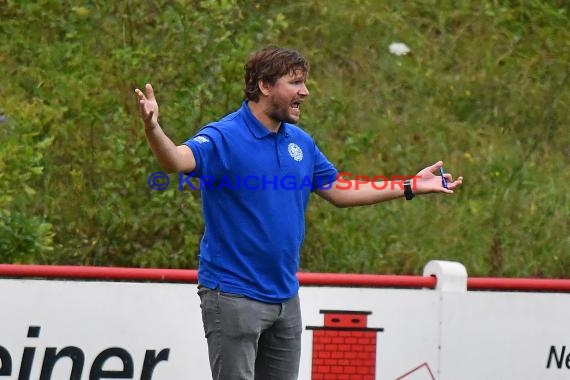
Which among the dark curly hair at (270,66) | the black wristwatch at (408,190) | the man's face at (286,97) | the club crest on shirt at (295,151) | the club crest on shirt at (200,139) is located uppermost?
the dark curly hair at (270,66)

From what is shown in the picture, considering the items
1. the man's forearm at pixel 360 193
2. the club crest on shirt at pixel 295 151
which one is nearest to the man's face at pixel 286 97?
the club crest on shirt at pixel 295 151

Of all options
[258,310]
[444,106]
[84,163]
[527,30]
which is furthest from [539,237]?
[258,310]

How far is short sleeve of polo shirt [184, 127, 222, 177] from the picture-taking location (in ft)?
14.2

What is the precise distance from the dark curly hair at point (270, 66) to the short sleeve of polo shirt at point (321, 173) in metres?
0.45

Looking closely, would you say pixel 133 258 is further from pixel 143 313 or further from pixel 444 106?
pixel 444 106

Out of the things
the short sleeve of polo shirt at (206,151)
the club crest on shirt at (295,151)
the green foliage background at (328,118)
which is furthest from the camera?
the green foliage background at (328,118)

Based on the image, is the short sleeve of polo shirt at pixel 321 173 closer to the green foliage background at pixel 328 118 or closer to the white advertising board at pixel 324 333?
the white advertising board at pixel 324 333

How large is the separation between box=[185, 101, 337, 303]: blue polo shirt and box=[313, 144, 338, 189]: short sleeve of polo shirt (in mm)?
363

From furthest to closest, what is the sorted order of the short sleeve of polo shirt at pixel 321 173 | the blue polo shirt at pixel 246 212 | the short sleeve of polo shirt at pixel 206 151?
1. the short sleeve of polo shirt at pixel 321 173
2. the blue polo shirt at pixel 246 212
3. the short sleeve of polo shirt at pixel 206 151

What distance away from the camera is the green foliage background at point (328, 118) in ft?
27.6

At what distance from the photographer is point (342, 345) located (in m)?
6.05

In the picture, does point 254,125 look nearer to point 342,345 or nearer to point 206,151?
point 206,151

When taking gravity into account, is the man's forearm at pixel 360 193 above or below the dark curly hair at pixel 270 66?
below

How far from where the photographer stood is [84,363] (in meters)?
5.66
